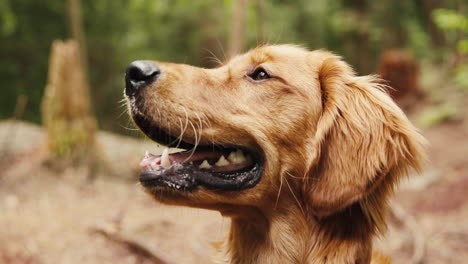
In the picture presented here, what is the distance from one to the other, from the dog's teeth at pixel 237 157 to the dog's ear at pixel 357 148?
53 cm

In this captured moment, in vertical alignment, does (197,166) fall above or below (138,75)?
below

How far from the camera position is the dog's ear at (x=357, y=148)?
3.11 meters

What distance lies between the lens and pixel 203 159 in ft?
11.3

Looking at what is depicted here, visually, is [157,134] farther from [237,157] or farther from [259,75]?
[259,75]

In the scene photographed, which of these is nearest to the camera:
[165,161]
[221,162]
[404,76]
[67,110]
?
[165,161]

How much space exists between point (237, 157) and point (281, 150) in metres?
0.34

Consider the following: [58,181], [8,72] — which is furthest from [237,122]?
[8,72]

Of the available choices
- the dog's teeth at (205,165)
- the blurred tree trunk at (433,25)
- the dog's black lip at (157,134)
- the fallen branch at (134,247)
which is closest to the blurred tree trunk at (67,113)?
the fallen branch at (134,247)

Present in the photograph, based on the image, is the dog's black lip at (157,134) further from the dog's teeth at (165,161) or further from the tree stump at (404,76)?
the tree stump at (404,76)

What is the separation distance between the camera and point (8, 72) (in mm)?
15398

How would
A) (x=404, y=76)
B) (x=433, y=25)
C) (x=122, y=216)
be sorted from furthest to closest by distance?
(x=433, y=25)
(x=404, y=76)
(x=122, y=216)

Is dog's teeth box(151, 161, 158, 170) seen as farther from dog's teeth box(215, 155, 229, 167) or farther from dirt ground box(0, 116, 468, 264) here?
dirt ground box(0, 116, 468, 264)

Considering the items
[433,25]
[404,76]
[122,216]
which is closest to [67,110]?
[122,216]

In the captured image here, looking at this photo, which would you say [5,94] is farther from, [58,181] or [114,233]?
[114,233]
